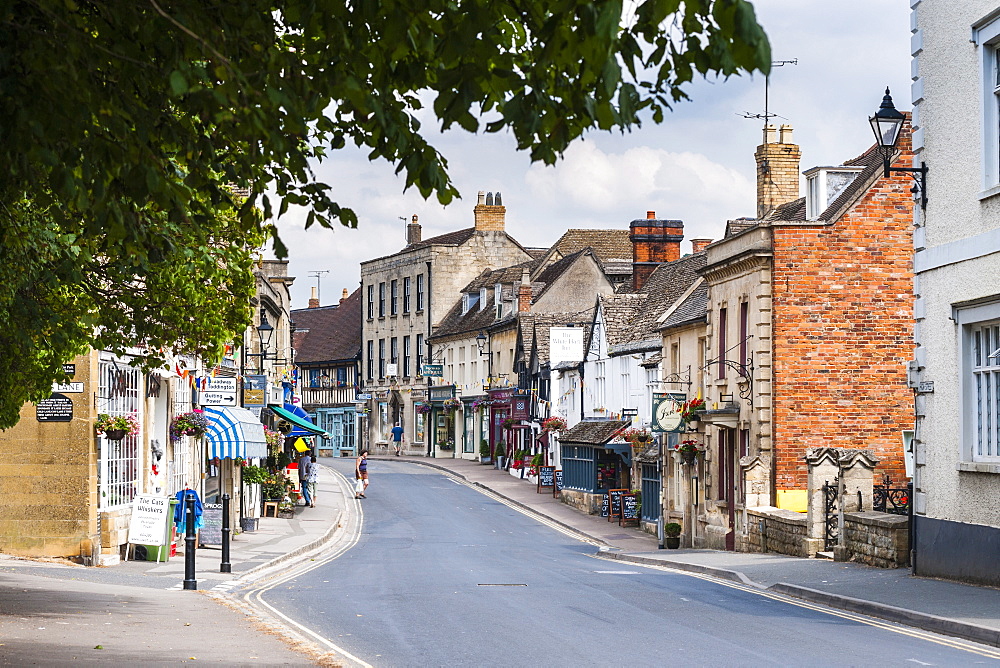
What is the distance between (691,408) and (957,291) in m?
16.6

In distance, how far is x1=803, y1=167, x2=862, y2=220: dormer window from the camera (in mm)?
32719

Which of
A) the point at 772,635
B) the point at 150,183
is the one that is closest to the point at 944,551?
the point at 772,635

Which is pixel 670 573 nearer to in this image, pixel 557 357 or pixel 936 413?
pixel 936 413

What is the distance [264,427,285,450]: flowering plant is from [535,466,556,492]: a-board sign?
14413mm

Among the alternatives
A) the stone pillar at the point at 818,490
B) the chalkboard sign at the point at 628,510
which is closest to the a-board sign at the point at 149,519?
the stone pillar at the point at 818,490

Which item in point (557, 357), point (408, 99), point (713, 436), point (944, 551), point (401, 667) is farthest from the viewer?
point (557, 357)

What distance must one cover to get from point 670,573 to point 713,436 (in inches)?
414

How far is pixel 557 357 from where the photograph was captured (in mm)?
57438

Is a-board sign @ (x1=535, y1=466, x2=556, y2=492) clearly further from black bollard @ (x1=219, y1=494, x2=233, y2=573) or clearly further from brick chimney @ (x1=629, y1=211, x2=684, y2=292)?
black bollard @ (x1=219, y1=494, x2=233, y2=573)

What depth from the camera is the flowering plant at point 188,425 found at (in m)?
27.5

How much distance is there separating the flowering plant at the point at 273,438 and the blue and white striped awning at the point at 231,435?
6701 mm

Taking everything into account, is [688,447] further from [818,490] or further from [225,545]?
[225,545]

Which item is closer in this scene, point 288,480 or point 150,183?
point 150,183

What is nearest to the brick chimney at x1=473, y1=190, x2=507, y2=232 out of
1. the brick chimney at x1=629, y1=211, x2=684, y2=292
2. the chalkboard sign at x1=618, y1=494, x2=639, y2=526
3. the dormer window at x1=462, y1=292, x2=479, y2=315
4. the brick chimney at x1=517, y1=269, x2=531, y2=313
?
the dormer window at x1=462, y1=292, x2=479, y2=315
